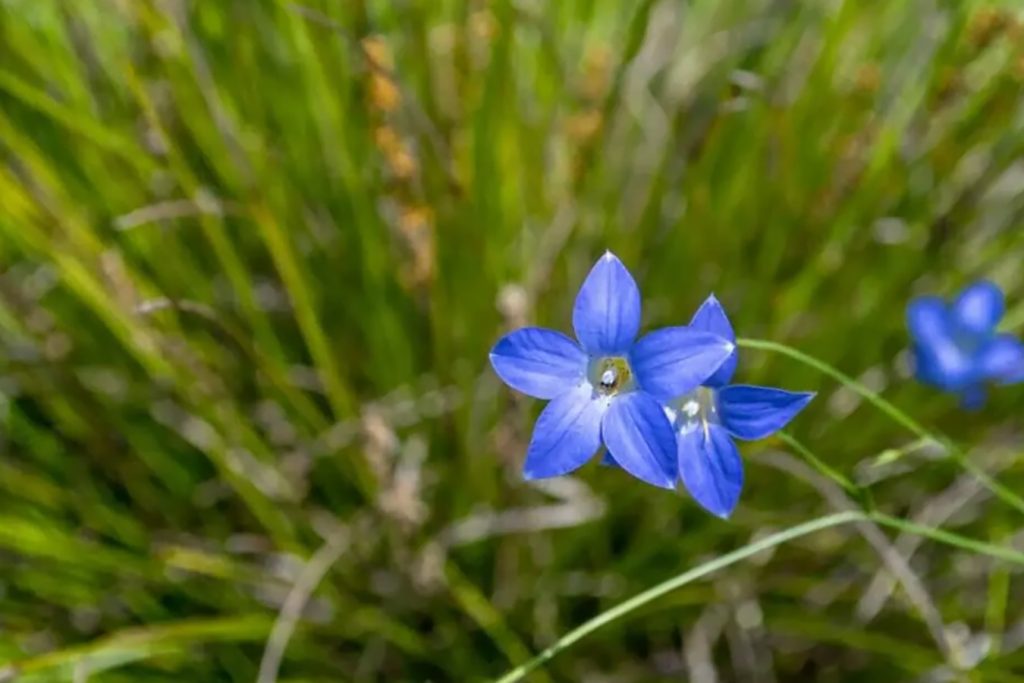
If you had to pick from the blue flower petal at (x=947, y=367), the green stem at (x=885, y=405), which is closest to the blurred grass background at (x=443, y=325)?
the blue flower petal at (x=947, y=367)

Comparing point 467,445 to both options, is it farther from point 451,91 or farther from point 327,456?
point 451,91

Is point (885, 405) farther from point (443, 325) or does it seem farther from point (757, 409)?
point (443, 325)

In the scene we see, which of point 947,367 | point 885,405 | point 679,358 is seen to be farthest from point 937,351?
point 679,358

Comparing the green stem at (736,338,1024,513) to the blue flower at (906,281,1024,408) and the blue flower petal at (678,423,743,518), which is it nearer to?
the blue flower petal at (678,423,743,518)

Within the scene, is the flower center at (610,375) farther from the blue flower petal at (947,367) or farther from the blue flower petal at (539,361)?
the blue flower petal at (947,367)

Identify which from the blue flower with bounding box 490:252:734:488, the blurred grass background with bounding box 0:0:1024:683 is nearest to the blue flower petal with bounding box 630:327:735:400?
the blue flower with bounding box 490:252:734:488

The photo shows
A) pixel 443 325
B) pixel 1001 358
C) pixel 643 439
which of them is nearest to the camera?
pixel 643 439
